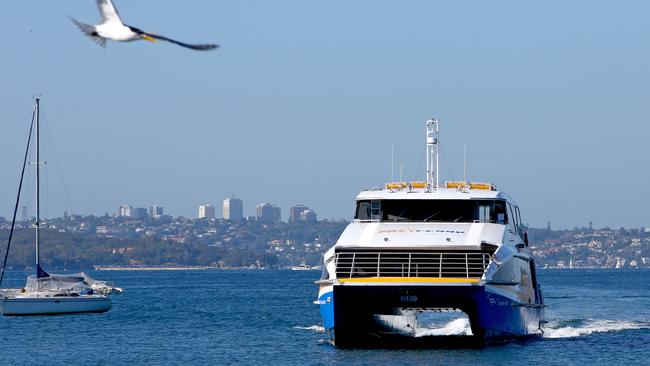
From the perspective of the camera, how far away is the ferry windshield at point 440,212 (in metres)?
40.2

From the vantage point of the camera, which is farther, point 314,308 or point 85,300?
point 314,308

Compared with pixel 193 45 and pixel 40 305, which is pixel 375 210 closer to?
pixel 193 45

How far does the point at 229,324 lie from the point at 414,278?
22.3 metres

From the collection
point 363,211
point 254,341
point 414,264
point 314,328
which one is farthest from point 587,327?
point 414,264

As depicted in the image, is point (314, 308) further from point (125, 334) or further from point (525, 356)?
point (525, 356)

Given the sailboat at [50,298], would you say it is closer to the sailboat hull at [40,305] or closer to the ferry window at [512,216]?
the sailboat hull at [40,305]

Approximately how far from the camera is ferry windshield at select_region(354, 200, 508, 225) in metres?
40.2

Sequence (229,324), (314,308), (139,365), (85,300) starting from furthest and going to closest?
1. (314,308)
2. (85,300)
3. (229,324)
4. (139,365)

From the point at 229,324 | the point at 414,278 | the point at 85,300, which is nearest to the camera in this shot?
the point at 414,278

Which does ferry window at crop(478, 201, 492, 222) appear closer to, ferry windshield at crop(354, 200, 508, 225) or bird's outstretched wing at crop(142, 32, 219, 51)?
ferry windshield at crop(354, 200, 508, 225)

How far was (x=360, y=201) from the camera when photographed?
41.1m

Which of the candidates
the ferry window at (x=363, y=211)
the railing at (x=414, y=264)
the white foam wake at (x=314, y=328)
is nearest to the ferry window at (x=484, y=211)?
A: the ferry window at (x=363, y=211)

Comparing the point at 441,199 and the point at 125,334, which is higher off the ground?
the point at 441,199

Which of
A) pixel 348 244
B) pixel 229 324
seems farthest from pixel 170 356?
pixel 229 324
